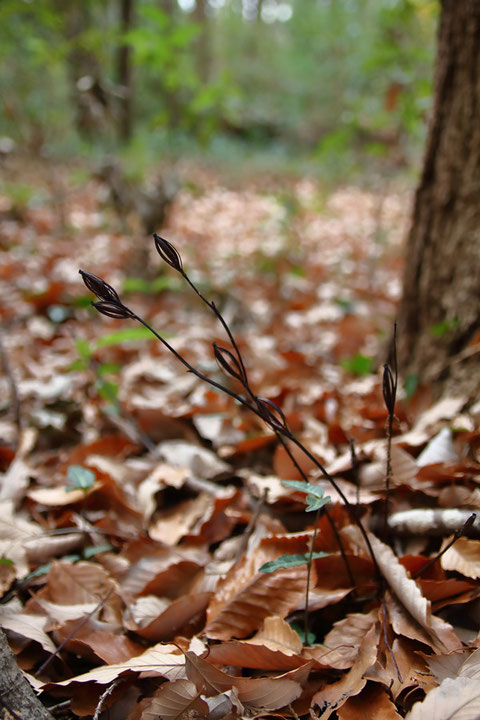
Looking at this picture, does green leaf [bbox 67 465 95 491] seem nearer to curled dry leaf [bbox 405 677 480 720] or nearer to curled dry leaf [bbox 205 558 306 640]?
curled dry leaf [bbox 205 558 306 640]

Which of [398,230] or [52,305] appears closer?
[52,305]

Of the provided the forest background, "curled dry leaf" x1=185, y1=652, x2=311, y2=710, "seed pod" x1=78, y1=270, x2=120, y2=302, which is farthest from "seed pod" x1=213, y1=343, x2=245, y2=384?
"curled dry leaf" x1=185, y1=652, x2=311, y2=710

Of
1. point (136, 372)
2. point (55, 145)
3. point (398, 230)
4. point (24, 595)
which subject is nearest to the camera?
point (24, 595)

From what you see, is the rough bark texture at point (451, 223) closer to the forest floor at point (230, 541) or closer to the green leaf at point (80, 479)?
the forest floor at point (230, 541)

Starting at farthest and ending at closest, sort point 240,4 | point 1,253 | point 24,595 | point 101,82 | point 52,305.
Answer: point 240,4 < point 1,253 < point 101,82 < point 52,305 < point 24,595

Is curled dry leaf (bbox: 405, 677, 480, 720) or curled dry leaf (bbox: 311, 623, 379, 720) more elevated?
curled dry leaf (bbox: 311, 623, 379, 720)

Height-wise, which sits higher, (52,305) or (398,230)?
(398,230)

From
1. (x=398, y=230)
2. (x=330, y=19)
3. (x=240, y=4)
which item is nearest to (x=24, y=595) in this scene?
(x=398, y=230)

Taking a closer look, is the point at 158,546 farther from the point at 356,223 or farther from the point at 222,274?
the point at 356,223
